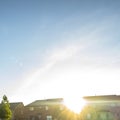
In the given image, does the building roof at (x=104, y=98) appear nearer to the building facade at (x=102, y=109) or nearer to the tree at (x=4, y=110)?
the building facade at (x=102, y=109)

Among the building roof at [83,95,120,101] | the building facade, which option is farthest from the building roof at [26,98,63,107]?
the building facade

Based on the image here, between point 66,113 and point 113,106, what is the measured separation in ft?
42.7

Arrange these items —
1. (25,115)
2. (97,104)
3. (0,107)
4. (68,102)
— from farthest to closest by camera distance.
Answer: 1. (25,115)
2. (68,102)
3. (97,104)
4. (0,107)

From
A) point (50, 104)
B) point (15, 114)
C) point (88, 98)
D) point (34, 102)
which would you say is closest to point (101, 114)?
point (88, 98)

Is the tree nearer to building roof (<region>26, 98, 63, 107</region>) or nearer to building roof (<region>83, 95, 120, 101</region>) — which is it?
building roof (<region>26, 98, 63, 107</region>)

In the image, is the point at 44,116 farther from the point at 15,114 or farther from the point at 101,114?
the point at 101,114

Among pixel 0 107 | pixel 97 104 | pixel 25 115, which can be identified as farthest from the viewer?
pixel 25 115

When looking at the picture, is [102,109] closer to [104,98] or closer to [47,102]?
[104,98]

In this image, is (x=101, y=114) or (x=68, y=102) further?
(x=68, y=102)

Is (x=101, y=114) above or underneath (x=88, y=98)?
underneath

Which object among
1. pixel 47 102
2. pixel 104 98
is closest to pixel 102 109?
pixel 104 98

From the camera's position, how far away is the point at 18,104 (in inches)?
2933

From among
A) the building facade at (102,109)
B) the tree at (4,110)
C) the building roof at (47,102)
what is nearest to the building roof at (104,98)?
the building facade at (102,109)

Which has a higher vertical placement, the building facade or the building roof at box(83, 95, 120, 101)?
the building roof at box(83, 95, 120, 101)
